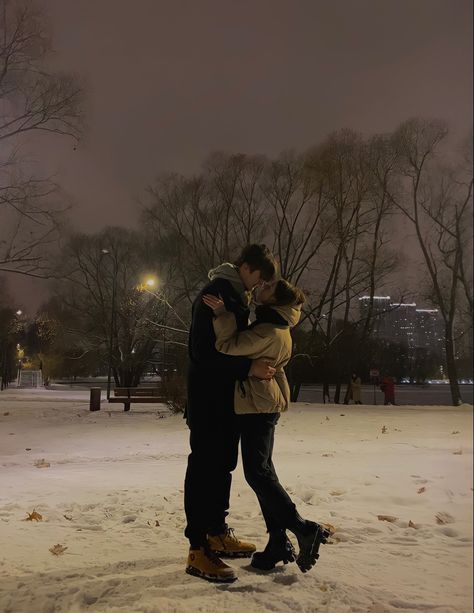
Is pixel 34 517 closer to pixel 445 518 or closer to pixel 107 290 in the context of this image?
pixel 107 290

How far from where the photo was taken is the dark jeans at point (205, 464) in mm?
2121

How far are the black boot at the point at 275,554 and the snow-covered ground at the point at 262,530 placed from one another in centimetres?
4

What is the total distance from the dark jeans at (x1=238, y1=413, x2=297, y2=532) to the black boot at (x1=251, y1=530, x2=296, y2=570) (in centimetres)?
4

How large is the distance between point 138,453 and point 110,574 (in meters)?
3.15

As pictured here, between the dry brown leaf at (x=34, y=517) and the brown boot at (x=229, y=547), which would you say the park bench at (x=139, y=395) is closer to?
the dry brown leaf at (x=34, y=517)

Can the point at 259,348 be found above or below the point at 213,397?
above

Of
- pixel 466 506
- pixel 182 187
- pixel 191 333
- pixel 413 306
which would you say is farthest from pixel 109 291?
pixel 466 506

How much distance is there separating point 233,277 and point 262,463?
802 mm

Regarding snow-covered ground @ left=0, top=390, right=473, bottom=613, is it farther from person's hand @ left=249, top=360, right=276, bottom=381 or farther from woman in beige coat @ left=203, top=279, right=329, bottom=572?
person's hand @ left=249, top=360, right=276, bottom=381

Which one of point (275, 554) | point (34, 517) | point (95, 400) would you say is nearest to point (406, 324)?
point (275, 554)

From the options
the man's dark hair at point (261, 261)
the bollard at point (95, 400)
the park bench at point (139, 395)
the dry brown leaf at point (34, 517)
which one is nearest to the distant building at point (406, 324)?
the man's dark hair at point (261, 261)

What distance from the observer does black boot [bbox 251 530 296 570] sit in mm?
2150

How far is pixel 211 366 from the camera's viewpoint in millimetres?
2018

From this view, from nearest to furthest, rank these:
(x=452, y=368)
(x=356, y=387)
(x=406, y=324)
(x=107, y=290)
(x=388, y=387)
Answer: (x=452, y=368) → (x=406, y=324) → (x=388, y=387) → (x=356, y=387) → (x=107, y=290)
